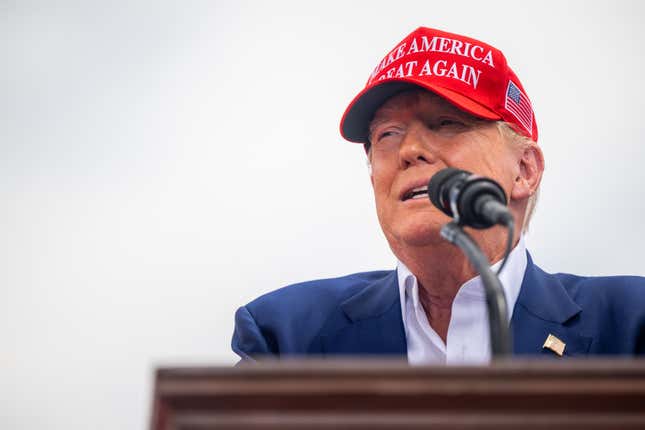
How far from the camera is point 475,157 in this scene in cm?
200

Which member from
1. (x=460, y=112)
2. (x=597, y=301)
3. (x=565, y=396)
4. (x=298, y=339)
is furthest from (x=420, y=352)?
(x=565, y=396)

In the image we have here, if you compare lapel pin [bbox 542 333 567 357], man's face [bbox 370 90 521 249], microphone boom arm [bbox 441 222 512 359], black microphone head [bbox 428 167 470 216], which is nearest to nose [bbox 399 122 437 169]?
man's face [bbox 370 90 521 249]

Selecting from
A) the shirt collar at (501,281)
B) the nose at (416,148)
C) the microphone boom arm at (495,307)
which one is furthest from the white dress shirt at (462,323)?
the microphone boom arm at (495,307)

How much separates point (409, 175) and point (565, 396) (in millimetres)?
1269

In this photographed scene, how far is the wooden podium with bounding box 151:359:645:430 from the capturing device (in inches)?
28.3

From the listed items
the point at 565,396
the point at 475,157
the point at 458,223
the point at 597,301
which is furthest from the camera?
the point at 475,157

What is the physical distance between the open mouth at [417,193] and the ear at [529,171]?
0.32 meters

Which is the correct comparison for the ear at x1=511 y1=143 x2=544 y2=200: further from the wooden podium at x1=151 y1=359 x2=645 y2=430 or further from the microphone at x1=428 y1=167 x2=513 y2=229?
the wooden podium at x1=151 y1=359 x2=645 y2=430

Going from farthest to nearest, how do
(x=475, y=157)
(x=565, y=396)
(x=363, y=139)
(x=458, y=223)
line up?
(x=363, y=139) → (x=475, y=157) → (x=458, y=223) → (x=565, y=396)

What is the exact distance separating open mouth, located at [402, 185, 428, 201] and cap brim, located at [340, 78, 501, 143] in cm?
25

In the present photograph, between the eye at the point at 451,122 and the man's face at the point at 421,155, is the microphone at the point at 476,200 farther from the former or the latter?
the eye at the point at 451,122

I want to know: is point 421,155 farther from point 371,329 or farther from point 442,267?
point 371,329

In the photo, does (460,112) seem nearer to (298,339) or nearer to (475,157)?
(475,157)

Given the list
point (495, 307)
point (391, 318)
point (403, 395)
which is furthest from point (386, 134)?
point (403, 395)
